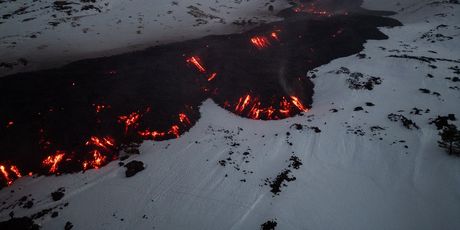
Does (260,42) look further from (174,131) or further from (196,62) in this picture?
(174,131)

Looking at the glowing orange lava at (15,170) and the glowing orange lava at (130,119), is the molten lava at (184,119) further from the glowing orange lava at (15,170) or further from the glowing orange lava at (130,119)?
the glowing orange lava at (15,170)

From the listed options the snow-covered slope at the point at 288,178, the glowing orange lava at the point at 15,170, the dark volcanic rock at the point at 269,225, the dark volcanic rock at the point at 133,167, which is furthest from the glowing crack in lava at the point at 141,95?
the dark volcanic rock at the point at 269,225

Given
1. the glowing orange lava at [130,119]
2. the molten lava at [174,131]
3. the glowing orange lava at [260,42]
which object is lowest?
the molten lava at [174,131]

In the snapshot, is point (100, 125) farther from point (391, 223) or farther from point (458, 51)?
point (458, 51)

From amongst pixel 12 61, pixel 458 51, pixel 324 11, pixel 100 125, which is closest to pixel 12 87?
pixel 12 61

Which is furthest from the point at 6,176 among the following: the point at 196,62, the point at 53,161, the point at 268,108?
the point at 196,62

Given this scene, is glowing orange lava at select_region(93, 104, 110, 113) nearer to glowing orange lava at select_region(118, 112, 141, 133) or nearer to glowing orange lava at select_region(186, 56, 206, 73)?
glowing orange lava at select_region(118, 112, 141, 133)
